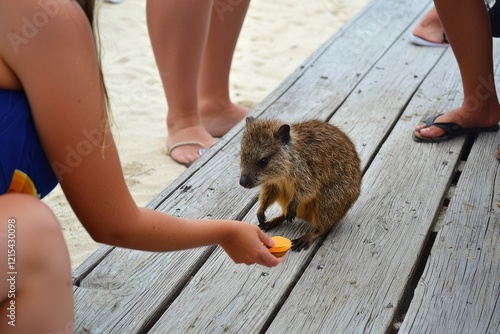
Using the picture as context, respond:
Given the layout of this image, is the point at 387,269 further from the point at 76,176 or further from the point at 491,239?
the point at 76,176

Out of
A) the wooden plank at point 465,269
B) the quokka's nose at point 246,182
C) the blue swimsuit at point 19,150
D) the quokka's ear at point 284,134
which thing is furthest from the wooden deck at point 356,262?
the blue swimsuit at point 19,150

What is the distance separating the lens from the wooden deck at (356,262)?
2385 millimetres

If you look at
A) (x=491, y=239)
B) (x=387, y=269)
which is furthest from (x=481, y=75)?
(x=387, y=269)

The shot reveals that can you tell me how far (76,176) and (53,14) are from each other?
14.6 inches

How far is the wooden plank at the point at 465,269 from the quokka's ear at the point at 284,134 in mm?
693

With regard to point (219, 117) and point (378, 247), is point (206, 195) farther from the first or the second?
point (219, 117)

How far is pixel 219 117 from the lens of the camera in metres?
4.51

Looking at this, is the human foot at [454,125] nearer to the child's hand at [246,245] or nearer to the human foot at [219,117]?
the human foot at [219,117]

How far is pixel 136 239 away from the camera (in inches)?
73.8

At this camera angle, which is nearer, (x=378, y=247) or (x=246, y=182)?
(x=378, y=247)

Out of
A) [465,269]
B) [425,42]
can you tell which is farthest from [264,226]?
[425,42]

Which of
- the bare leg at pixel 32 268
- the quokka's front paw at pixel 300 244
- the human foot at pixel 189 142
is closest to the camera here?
the bare leg at pixel 32 268

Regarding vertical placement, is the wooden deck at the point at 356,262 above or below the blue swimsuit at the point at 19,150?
below

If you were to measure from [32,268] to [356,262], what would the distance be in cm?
133
